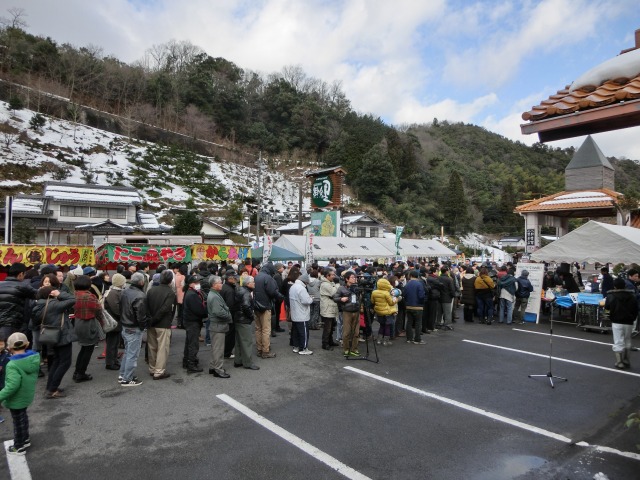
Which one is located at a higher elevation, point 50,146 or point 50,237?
point 50,146

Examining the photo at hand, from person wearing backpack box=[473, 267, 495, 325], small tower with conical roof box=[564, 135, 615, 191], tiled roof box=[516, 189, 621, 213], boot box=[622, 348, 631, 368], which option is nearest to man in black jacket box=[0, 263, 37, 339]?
boot box=[622, 348, 631, 368]

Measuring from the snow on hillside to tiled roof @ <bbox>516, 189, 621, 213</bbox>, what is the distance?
2795 centimetres

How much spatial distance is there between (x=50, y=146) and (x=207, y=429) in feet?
147

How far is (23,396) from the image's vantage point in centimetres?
371

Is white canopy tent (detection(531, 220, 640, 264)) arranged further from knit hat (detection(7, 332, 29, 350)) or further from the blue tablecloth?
knit hat (detection(7, 332, 29, 350))

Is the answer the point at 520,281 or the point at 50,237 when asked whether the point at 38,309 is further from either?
the point at 50,237

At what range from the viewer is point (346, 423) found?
4.46 metres

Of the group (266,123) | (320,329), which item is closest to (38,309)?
(320,329)

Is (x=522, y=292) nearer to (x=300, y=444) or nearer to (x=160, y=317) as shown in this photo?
(x=300, y=444)

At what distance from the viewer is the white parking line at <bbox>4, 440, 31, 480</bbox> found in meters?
3.39

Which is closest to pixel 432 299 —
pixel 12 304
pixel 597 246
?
pixel 597 246

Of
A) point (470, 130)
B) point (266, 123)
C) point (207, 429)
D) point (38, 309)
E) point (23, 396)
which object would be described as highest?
point (470, 130)

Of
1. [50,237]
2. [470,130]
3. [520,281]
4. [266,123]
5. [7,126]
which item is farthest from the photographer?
[470,130]

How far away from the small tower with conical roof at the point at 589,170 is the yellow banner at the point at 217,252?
2820 cm
